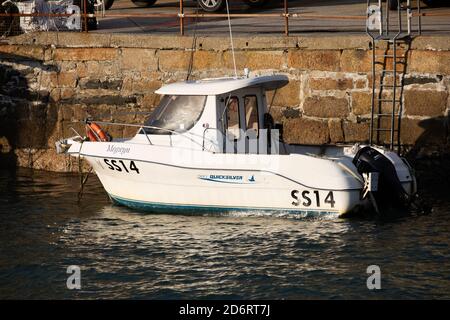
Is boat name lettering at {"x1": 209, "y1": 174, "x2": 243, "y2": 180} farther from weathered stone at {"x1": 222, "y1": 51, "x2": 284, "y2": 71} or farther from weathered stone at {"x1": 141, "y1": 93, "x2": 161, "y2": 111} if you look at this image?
weathered stone at {"x1": 141, "y1": 93, "x2": 161, "y2": 111}

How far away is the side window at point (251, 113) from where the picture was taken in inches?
683

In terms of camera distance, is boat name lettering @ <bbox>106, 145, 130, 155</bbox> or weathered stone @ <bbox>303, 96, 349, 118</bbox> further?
weathered stone @ <bbox>303, 96, 349, 118</bbox>

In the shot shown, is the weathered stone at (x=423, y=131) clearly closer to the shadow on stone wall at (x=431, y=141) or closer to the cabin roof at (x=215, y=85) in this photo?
the shadow on stone wall at (x=431, y=141)

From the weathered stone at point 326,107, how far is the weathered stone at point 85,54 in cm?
343

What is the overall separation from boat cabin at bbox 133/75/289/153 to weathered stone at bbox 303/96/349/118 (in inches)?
70.3

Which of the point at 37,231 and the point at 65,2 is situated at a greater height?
the point at 65,2

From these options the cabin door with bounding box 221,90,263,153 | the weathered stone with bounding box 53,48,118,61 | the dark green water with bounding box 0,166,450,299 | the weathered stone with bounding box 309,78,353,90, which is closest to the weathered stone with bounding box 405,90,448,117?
the weathered stone with bounding box 309,78,353,90

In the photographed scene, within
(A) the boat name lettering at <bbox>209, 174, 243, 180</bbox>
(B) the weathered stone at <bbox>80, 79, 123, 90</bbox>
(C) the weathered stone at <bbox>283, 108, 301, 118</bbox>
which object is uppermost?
(B) the weathered stone at <bbox>80, 79, 123, 90</bbox>

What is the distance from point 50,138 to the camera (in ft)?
67.3

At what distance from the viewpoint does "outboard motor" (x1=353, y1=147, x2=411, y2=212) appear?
16234mm
